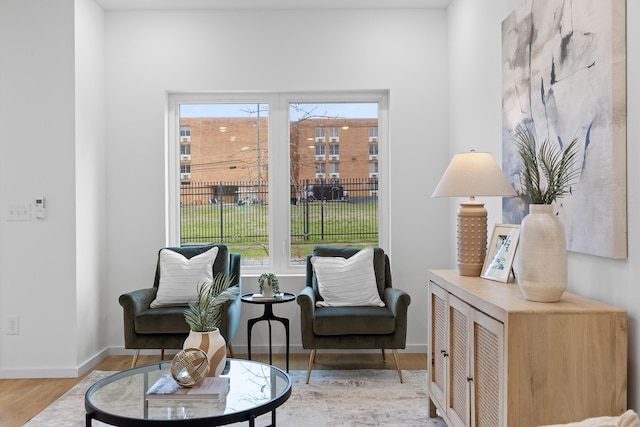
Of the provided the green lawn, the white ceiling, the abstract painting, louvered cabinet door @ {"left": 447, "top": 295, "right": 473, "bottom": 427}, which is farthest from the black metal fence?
louvered cabinet door @ {"left": 447, "top": 295, "right": 473, "bottom": 427}

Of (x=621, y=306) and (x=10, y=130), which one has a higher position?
(x=10, y=130)

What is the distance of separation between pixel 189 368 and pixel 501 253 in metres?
1.64

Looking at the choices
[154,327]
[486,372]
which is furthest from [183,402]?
[154,327]

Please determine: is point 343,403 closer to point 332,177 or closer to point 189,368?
point 189,368

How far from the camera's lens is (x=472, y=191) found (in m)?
2.89

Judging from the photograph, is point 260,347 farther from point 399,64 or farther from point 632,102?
point 632,102

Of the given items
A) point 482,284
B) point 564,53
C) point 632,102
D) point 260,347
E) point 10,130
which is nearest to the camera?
point 632,102

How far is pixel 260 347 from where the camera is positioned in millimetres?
4730

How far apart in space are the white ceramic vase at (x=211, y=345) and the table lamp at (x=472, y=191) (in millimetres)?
1370

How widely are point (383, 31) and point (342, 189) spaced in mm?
1418

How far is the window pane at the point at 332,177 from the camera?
496 cm

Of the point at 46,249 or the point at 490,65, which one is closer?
the point at 490,65

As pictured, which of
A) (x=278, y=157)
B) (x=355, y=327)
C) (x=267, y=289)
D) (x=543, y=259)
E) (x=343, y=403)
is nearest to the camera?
(x=543, y=259)

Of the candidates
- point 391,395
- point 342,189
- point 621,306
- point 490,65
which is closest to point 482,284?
point 621,306
